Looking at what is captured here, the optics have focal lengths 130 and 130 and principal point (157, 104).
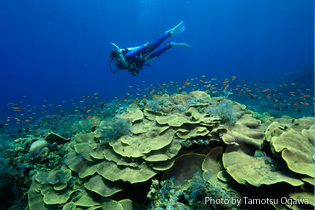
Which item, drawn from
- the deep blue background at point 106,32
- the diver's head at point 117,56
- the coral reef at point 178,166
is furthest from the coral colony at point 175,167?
the deep blue background at point 106,32

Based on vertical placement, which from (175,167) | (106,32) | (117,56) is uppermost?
(106,32)

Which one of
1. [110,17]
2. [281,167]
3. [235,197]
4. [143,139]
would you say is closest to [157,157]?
[143,139]

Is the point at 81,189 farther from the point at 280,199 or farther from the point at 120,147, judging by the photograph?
the point at 280,199

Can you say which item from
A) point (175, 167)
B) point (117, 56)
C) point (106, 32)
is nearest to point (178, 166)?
point (175, 167)

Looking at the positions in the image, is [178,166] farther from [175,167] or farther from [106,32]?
[106,32]

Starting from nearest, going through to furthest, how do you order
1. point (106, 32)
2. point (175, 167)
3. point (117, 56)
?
point (175, 167)
point (117, 56)
point (106, 32)

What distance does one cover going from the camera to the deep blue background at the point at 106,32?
6831 cm

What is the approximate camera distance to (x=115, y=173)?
10.8 feet

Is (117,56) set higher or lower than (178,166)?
higher

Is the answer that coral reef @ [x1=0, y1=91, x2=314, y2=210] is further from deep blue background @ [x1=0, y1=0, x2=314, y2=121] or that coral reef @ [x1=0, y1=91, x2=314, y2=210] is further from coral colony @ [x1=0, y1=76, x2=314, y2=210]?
deep blue background @ [x1=0, y1=0, x2=314, y2=121]

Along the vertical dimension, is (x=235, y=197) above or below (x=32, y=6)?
below

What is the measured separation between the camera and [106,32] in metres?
107

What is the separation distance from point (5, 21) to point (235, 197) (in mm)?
99365

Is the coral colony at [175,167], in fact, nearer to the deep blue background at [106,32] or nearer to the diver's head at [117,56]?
the diver's head at [117,56]
